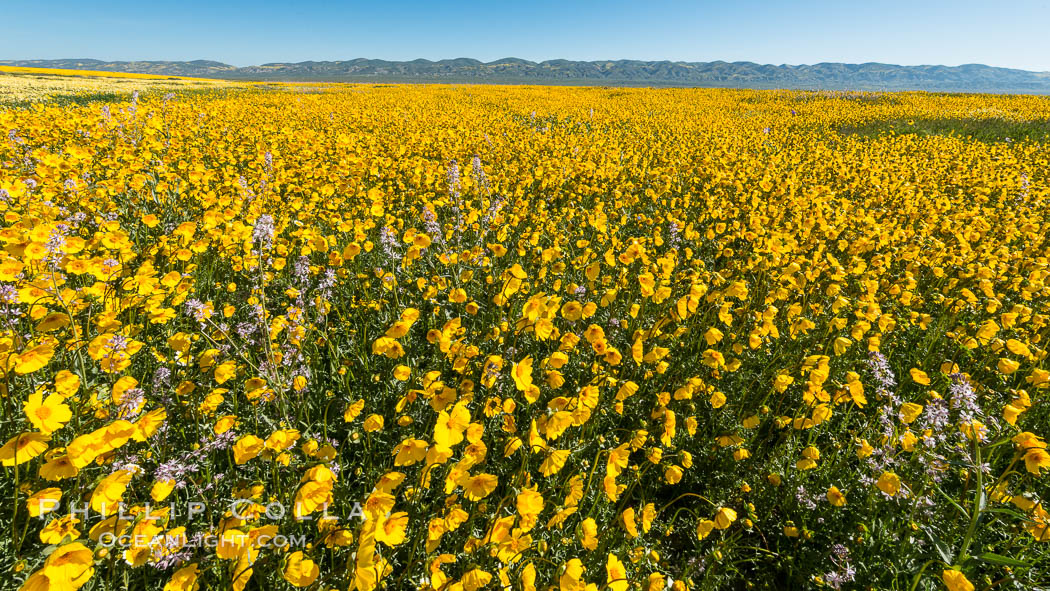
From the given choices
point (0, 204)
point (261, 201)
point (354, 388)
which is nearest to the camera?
point (354, 388)

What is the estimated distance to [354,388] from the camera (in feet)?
10.5

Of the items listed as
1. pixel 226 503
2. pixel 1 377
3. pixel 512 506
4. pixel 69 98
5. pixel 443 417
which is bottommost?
pixel 226 503

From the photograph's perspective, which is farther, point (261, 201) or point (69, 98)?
point (69, 98)

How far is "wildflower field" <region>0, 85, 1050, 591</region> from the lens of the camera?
68.2 inches

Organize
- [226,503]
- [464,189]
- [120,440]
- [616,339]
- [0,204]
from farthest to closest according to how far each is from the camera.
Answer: [464,189], [0,204], [616,339], [226,503], [120,440]

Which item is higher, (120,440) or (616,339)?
(120,440)

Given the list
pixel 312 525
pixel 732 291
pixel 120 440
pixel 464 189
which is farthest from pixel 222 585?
pixel 464 189

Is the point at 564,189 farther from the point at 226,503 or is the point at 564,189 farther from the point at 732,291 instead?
the point at 226,503

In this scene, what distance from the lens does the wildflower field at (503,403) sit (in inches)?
68.2

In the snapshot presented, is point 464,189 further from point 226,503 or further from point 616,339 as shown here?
point 226,503

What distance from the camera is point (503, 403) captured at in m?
2.51

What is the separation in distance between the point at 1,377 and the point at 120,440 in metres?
1.36

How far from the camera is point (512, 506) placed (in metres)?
1.96

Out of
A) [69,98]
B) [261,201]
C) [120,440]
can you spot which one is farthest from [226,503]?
[69,98]
